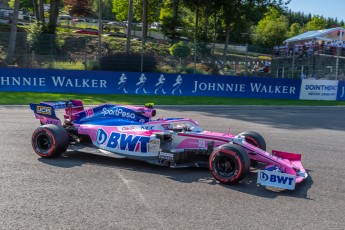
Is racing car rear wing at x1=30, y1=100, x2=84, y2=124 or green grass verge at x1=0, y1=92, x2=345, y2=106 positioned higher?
racing car rear wing at x1=30, y1=100, x2=84, y2=124

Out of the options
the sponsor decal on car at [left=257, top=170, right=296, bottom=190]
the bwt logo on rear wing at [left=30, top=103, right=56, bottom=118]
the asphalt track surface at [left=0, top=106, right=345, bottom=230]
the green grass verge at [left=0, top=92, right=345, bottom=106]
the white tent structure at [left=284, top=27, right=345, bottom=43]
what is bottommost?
the asphalt track surface at [left=0, top=106, right=345, bottom=230]

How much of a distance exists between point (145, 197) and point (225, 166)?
1.43 m

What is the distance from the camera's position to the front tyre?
6.21 meters

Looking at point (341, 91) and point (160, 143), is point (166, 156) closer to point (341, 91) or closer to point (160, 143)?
point (160, 143)

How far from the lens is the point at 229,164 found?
6434 mm

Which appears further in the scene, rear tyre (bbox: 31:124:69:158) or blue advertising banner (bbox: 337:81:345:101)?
blue advertising banner (bbox: 337:81:345:101)

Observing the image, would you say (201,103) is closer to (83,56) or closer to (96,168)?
(83,56)

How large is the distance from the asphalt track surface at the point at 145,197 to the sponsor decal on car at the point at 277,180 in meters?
0.15

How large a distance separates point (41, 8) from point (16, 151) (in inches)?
1331

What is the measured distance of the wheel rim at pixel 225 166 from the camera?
6.38m

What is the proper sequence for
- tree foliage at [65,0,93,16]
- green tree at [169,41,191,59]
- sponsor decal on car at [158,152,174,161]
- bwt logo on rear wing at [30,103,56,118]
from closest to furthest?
sponsor decal on car at [158,152,174,161], bwt logo on rear wing at [30,103,56,118], green tree at [169,41,191,59], tree foliage at [65,0,93,16]

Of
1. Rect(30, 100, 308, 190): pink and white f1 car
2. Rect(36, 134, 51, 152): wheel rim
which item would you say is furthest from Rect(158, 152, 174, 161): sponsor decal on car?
Rect(36, 134, 51, 152): wheel rim

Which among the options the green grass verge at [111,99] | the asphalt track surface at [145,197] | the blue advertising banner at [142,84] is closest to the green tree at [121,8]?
the blue advertising banner at [142,84]

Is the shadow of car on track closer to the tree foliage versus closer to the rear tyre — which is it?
the rear tyre
